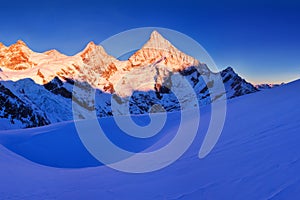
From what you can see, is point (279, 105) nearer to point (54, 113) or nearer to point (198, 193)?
point (198, 193)

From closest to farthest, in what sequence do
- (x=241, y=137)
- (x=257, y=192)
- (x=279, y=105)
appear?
(x=257, y=192) < (x=241, y=137) < (x=279, y=105)

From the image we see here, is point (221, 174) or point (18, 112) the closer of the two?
point (221, 174)

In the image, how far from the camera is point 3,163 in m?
7.48

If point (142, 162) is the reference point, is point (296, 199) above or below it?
below

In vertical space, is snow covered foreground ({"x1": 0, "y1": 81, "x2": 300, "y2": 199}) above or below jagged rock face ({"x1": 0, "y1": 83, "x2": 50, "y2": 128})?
below

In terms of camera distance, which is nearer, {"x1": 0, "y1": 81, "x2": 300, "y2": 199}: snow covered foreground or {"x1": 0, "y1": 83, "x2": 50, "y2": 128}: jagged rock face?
{"x1": 0, "y1": 81, "x2": 300, "y2": 199}: snow covered foreground

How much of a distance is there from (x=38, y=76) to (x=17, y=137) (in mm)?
166957

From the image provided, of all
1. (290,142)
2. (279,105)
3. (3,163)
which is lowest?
(290,142)

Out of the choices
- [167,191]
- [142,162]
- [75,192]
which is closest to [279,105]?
[142,162]

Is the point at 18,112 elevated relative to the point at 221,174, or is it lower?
elevated

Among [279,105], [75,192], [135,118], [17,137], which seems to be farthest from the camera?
[135,118]

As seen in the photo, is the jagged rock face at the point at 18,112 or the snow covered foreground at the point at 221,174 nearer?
the snow covered foreground at the point at 221,174

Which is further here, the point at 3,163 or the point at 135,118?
the point at 135,118

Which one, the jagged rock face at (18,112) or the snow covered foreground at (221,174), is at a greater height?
the jagged rock face at (18,112)
